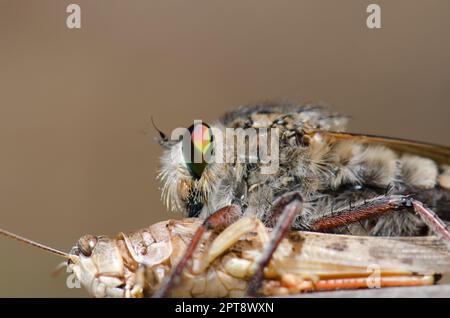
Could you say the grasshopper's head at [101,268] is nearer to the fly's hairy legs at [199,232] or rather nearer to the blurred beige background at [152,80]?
the fly's hairy legs at [199,232]

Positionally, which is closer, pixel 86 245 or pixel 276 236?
pixel 276 236

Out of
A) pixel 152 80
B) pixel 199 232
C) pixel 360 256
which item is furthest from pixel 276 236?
pixel 152 80

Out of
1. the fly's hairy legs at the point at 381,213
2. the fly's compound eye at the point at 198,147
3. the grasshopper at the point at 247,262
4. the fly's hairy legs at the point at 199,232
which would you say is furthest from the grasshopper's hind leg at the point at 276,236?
the fly's compound eye at the point at 198,147

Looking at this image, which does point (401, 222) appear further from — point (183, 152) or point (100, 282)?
point (100, 282)

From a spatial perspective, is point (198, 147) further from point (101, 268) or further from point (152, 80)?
point (152, 80)

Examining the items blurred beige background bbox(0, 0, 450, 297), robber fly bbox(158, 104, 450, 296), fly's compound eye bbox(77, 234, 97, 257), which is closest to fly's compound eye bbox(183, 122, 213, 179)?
robber fly bbox(158, 104, 450, 296)

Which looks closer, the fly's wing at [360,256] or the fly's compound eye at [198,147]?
the fly's wing at [360,256]

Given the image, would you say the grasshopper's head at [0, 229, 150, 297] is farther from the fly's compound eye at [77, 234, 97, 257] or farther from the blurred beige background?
the blurred beige background
